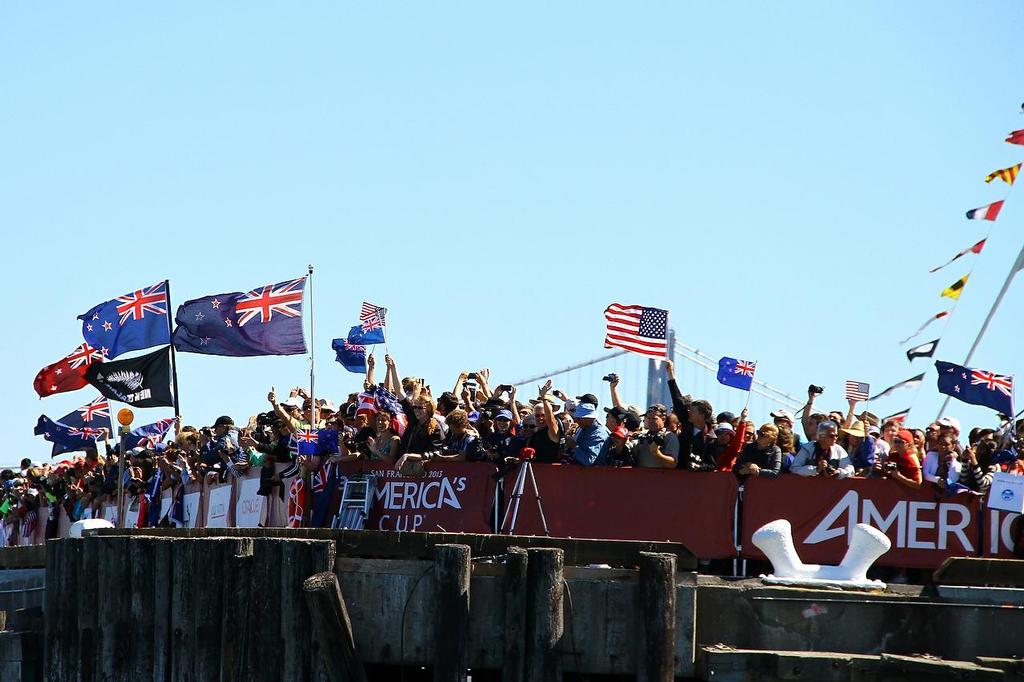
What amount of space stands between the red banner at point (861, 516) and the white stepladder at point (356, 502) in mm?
4420

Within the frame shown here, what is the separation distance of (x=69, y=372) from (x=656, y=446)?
550 inches

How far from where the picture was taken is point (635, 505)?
17922 millimetres

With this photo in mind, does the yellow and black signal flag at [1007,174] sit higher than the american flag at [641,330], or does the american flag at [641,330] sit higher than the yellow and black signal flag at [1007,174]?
the yellow and black signal flag at [1007,174]

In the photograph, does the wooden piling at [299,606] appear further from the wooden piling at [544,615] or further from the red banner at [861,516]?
the red banner at [861,516]

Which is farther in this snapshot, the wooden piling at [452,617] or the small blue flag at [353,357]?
the small blue flag at [353,357]

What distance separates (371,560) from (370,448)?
6.76 metres

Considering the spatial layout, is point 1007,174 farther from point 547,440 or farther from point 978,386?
point 547,440

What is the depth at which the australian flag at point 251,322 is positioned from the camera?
2484cm

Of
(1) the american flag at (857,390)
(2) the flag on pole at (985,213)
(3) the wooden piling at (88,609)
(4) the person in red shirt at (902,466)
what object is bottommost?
(3) the wooden piling at (88,609)

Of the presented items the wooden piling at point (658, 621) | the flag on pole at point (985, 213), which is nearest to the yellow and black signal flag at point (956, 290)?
the flag on pole at point (985, 213)

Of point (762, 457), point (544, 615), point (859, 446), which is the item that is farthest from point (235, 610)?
point (859, 446)

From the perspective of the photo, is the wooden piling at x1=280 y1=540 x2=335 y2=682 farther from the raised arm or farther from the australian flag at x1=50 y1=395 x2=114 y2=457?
the australian flag at x1=50 y1=395 x2=114 y2=457

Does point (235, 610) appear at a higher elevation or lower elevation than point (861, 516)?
lower

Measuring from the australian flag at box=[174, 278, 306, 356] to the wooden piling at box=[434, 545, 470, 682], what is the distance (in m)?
12.5
